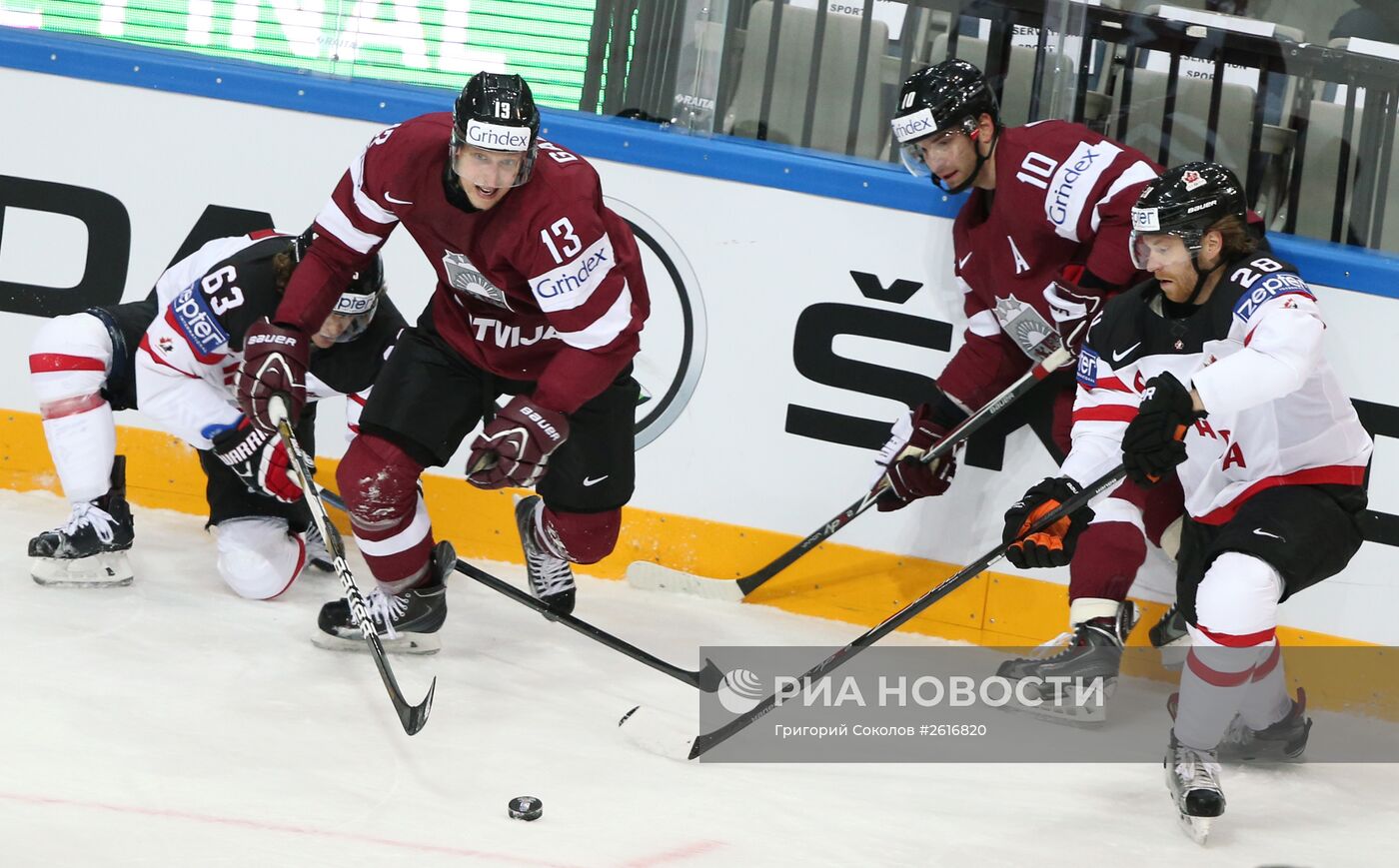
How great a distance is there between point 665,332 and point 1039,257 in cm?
96

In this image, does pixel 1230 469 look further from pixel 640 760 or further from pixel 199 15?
pixel 199 15

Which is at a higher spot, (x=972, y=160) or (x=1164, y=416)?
(x=972, y=160)

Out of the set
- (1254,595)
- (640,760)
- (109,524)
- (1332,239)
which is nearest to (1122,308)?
(1254,595)

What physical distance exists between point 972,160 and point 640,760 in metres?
1.57

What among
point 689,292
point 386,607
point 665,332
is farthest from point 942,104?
point 386,607

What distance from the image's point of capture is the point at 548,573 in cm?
327

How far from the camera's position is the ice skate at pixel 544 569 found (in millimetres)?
3256

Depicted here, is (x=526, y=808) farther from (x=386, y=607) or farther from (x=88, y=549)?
(x=88, y=549)

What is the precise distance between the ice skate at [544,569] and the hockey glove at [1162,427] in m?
1.31

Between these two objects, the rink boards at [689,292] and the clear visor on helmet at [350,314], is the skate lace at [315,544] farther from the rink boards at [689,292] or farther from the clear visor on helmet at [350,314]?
the clear visor on helmet at [350,314]

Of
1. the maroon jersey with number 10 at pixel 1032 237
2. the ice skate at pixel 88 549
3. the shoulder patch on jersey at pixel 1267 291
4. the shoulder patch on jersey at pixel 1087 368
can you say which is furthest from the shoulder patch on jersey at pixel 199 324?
the shoulder patch on jersey at pixel 1267 291

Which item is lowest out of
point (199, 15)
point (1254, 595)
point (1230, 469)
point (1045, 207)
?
point (1254, 595)

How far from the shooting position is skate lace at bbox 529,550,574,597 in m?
3.26

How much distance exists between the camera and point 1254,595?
2.56 metres
